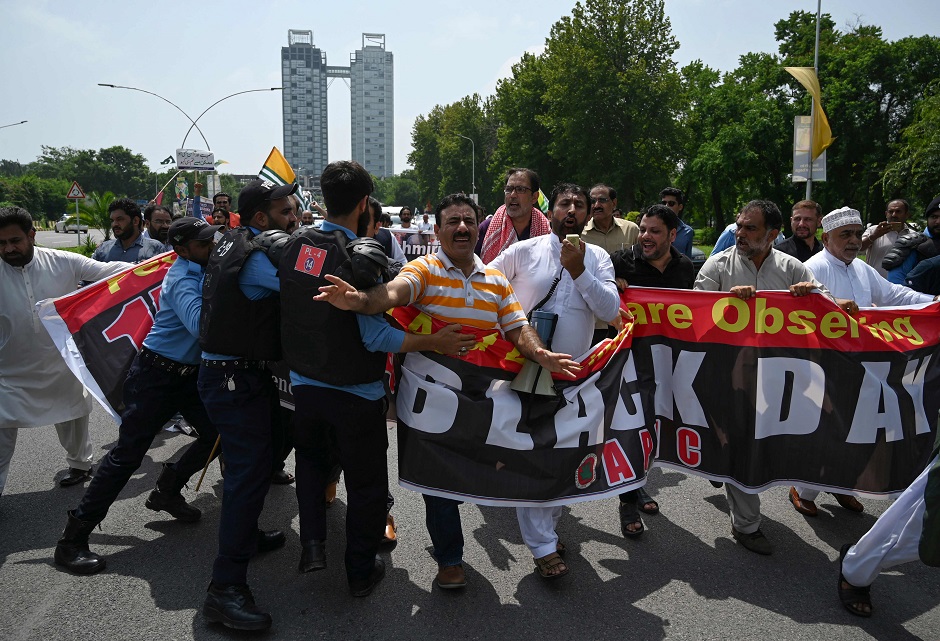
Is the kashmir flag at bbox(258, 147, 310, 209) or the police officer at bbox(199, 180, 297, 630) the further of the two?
the kashmir flag at bbox(258, 147, 310, 209)

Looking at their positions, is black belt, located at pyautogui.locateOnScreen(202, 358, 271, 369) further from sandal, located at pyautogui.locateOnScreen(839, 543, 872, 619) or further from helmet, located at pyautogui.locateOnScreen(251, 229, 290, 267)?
sandal, located at pyautogui.locateOnScreen(839, 543, 872, 619)

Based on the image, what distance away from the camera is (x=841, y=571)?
3428 millimetres

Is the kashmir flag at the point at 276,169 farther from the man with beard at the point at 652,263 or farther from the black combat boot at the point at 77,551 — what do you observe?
the black combat boot at the point at 77,551

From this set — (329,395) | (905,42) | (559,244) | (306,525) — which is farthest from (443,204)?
(905,42)

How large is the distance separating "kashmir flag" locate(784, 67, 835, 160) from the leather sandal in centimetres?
1316

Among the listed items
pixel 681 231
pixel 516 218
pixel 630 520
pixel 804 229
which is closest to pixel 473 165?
pixel 681 231

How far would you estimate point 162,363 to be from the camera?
4.06m

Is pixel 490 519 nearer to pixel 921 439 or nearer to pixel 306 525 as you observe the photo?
pixel 306 525

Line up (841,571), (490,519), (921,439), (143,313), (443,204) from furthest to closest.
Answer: (143,313) < (490,519) < (921,439) < (443,204) < (841,571)

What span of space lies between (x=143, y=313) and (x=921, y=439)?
5.35 m

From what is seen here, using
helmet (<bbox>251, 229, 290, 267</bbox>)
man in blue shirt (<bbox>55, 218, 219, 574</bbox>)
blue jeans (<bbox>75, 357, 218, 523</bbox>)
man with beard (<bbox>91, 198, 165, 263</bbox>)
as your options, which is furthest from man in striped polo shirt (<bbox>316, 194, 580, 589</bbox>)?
man with beard (<bbox>91, 198, 165, 263</bbox>)

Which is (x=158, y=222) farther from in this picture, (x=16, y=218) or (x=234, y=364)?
(x=234, y=364)

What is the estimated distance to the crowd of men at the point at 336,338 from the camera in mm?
3221

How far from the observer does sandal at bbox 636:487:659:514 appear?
470 centimetres
